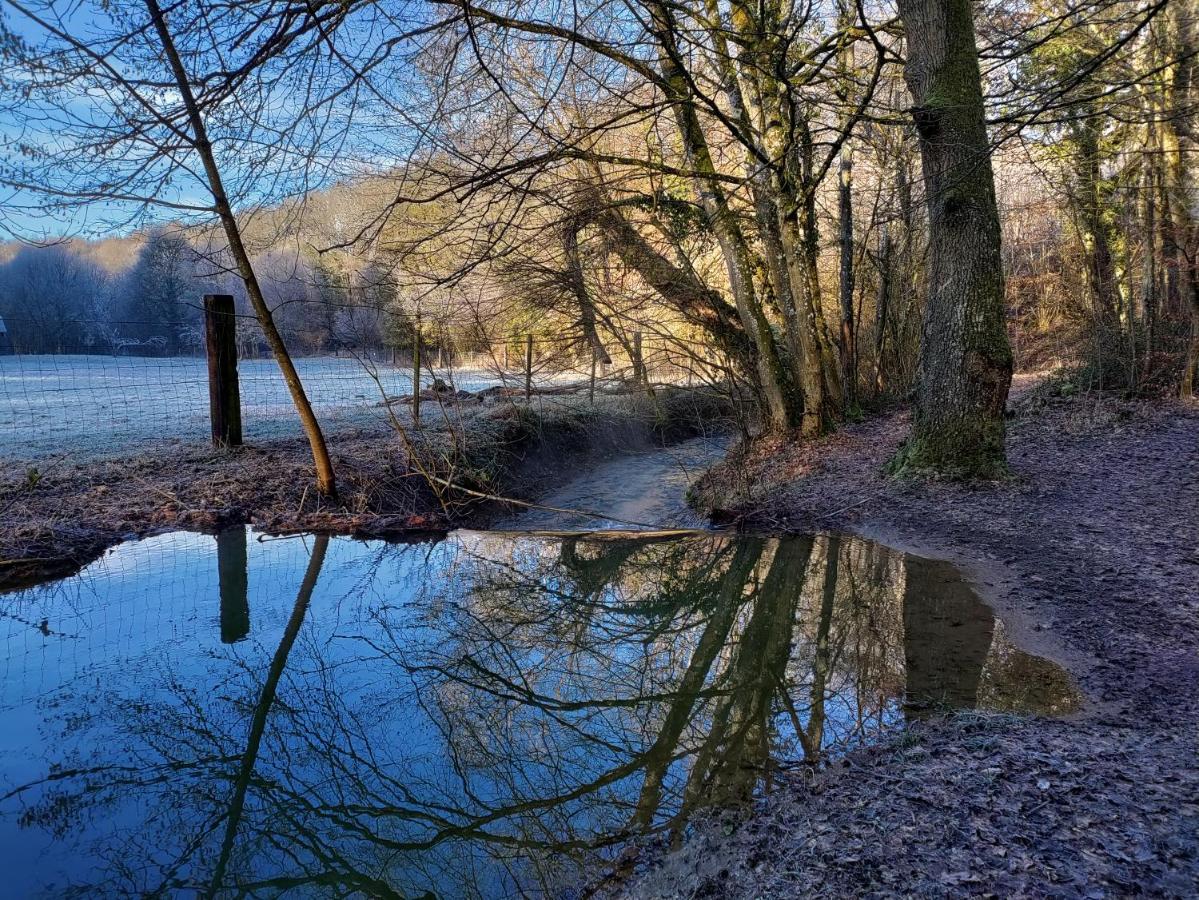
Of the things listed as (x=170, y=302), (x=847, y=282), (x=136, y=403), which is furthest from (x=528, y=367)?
A: (x=170, y=302)

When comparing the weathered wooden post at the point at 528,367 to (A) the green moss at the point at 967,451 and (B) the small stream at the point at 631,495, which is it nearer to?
(B) the small stream at the point at 631,495

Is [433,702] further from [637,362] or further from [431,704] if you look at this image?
[637,362]

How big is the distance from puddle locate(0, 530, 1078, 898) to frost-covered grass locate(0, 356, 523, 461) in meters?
4.67

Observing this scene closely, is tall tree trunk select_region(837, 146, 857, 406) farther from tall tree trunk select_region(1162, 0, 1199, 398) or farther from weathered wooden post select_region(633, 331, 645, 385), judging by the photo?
tall tree trunk select_region(1162, 0, 1199, 398)

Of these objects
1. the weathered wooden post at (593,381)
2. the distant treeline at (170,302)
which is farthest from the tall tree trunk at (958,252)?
the weathered wooden post at (593,381)

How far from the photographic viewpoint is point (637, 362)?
1133cm

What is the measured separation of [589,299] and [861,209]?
8399 mm

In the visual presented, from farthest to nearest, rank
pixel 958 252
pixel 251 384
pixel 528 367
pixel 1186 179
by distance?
pixel 251 384, pixel 528 367, pixel 1186 179, pixel 958 252

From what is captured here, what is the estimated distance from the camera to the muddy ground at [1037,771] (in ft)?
7.82

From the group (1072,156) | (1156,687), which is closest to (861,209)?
(1072,156)

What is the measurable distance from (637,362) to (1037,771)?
351 inches

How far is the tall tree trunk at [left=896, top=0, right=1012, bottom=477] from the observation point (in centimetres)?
727

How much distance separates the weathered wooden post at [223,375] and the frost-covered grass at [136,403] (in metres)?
0.95

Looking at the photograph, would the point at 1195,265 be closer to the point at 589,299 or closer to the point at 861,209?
the point at 861,209
